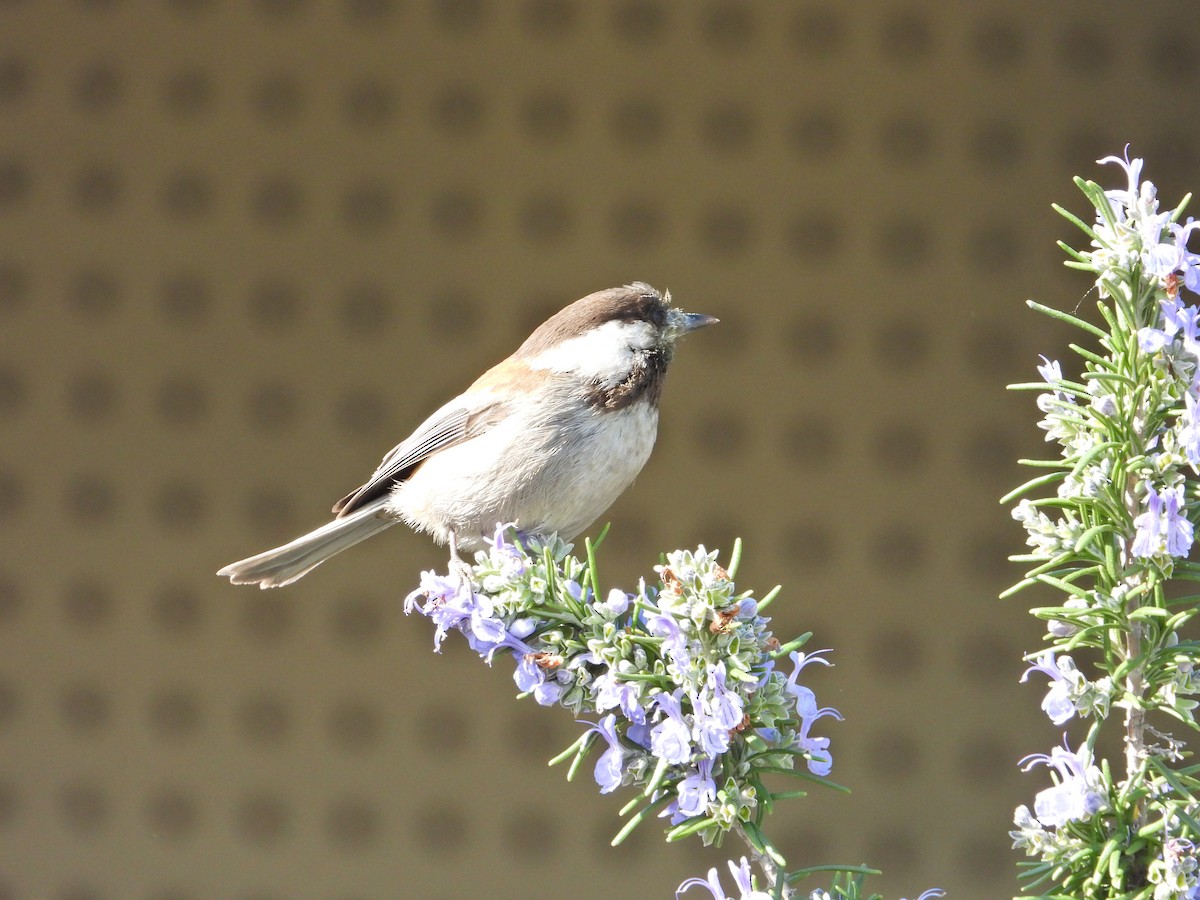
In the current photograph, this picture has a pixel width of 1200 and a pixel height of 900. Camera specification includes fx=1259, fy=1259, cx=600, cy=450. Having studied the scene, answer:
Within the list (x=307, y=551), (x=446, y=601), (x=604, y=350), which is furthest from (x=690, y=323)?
(x=446, y=601)

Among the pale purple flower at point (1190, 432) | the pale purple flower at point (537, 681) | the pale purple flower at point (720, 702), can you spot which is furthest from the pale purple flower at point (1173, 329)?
the pale purple flower at point (537, 681)

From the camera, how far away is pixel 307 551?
2184 mm

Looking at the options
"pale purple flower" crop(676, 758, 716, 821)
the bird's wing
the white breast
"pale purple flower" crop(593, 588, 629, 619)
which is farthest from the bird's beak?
"pale purple flower" crop(676, 758, 716, 821)

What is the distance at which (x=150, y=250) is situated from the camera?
3381mm

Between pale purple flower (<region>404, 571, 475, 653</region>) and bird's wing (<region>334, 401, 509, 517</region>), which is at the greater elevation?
bird's wing (<region>334, 401, 509, 517</region>)

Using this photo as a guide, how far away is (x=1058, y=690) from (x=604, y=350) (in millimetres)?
1354

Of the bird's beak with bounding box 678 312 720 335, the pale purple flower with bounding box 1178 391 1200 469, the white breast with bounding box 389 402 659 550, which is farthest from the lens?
the bird's beak with bounding box 678 312 720 335

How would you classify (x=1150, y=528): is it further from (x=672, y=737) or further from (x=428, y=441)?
(x=428, y=441)

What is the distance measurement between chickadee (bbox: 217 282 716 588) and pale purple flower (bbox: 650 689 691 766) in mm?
1134

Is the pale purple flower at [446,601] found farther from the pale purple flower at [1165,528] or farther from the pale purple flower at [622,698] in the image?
the pale purple flower at [1165,528]

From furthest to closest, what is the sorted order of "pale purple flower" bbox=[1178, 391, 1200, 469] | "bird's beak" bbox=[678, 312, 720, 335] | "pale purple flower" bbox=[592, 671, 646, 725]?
"bird's beak" bbox=[678, 312, 720, 335], "pale purple flower" bbox=[592, 671, 646, 725], "pale purple flower" bbox=[1178, 391, 1200, 469]

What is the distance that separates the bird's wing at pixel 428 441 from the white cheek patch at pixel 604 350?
0.13 meters

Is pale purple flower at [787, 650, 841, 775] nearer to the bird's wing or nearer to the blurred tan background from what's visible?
the bird's wing

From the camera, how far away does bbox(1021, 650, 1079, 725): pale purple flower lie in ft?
2.50
